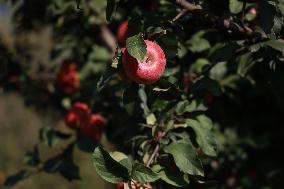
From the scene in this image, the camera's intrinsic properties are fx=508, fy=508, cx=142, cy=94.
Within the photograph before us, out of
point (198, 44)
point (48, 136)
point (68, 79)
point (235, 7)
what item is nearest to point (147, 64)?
point (235, 7)

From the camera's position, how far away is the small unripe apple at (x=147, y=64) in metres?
1.06

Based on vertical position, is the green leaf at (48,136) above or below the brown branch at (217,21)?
below

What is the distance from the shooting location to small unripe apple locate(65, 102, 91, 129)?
188 cm

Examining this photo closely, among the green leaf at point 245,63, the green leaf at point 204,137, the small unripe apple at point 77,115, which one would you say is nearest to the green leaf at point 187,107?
the green leaf at point 204,137

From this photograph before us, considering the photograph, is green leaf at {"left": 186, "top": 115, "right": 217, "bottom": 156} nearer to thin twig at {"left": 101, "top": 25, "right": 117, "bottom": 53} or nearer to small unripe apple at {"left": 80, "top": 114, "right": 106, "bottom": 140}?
small unripe apple at {"left": 80, "top": 114, "right": 106, "bottom": 140}

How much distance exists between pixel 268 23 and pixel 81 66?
4.08 ft

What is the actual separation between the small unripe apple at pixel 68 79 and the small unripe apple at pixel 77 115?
225 millimetres

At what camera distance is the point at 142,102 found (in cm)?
141

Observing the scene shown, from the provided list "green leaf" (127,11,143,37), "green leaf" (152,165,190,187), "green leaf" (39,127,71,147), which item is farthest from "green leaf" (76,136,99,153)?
"green leaf" (127,11,143,37)

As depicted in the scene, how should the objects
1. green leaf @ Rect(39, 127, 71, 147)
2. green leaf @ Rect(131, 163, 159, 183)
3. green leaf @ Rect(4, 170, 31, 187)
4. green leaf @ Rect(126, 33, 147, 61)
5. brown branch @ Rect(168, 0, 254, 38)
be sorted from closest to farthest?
green leaf @ Rect(126, 33, 147, 61) → green leaf @ Rect(131, 163, 159, 183) → brown branch @ Rect(168, 0, 254, 38) → green leaf @ Rect(4, 170, 31, 187) → green leaf @ Rect(39, 127, 71, 147)

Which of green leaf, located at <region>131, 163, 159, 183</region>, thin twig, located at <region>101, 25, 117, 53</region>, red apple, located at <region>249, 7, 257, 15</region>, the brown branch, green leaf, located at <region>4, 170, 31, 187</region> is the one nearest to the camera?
green leaf, located at <region>131, 163, 159, 183</region>

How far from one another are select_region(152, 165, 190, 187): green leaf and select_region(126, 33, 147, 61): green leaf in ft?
1.04

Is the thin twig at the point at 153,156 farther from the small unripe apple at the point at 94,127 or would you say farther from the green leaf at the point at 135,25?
the small unripe apple at the point at 94,127

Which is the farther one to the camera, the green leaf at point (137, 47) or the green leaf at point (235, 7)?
the green leaf at point (235, 7)
